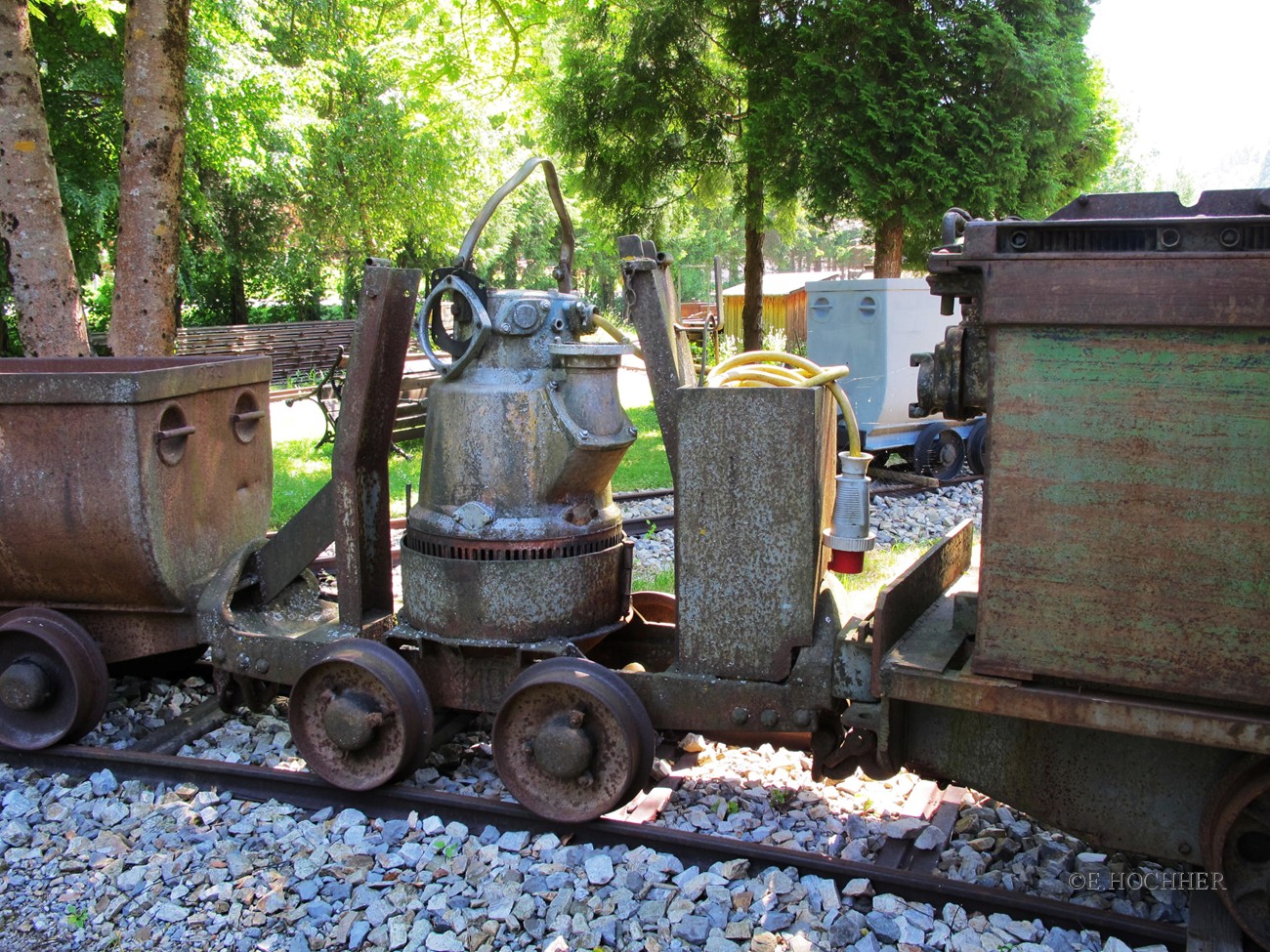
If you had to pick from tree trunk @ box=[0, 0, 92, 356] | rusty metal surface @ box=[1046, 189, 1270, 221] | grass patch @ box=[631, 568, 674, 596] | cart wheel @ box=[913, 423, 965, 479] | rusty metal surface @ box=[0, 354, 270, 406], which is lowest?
grass patch @ box=[631, 568, 674, 596]

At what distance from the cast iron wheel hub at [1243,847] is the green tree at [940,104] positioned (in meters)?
9.89

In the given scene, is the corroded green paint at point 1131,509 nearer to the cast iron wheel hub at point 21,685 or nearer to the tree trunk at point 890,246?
the cast iron wheel hub at point 21,685

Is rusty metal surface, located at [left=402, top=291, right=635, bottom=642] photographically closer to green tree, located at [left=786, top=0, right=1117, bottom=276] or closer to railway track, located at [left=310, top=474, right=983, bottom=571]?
railway track, located at [left=310, top=474, right=983, bottom=571]

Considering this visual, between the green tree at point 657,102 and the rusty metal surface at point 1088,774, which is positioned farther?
the green tree at point 657,102

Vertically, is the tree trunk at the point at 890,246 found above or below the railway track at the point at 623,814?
above

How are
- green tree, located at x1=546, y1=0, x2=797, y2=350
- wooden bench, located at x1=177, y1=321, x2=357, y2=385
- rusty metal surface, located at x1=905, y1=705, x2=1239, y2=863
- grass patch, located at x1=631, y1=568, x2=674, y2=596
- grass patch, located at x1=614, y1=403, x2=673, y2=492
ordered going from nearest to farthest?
rusty metal surface, located at x1=905, y1=705, x2=1239, y2=863, grass patch, located at x1=631, y1=568, x2=674, y2=596, grass patch, located at x1=614, y1=403, x2=673, y2=492, green tree, located at x1=546, y1=0, x2=797, y2=350, wooden bench, located at x1=177, y1=321, x2=357, y2=385

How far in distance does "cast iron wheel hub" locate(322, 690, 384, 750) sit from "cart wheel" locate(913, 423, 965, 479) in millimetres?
7837

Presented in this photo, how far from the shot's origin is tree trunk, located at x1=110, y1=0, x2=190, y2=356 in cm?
710

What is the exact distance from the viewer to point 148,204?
23.8 feet

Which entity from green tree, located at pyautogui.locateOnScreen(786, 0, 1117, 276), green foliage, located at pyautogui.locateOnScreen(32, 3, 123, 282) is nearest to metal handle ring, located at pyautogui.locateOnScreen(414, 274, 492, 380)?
green tree, located at pyautogui.locateOnScreen(786, 0, 1117, 276)

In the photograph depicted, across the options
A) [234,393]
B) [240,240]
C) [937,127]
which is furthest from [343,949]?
[240,240]

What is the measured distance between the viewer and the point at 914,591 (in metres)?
3.65

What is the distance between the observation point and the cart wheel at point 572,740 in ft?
11.7

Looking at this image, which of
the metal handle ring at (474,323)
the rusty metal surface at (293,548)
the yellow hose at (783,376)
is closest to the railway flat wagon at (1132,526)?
the yellow hose at (783,376)
